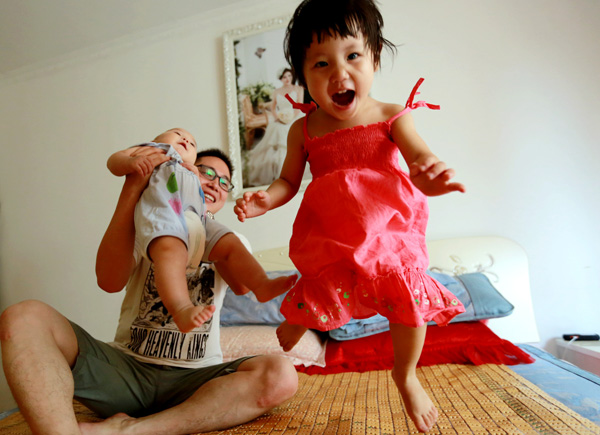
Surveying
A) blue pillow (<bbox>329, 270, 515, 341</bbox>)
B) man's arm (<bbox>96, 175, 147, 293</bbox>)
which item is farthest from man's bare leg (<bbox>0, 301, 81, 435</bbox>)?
blue pillow (<bbox>329, 270, 515, 341</bbox>)

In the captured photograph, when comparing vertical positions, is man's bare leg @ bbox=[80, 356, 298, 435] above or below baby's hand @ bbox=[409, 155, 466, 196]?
below

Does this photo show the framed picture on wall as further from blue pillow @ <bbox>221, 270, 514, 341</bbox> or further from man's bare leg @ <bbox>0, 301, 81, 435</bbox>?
man's bare leg @ <bbox>0, 301, 81, 435</bbox>

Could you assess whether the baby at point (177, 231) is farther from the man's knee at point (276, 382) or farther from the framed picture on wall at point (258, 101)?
the framed picture on wall at point (258, 101)

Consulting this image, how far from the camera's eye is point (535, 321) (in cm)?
185

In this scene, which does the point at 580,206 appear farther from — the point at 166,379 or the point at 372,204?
the point at 166,379

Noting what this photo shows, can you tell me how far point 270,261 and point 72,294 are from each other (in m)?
1.36

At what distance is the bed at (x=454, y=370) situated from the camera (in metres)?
0.88

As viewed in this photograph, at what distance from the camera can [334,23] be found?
778 millimetres

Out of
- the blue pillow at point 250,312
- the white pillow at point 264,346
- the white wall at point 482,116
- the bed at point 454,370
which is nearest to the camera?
the bed at point 454,370

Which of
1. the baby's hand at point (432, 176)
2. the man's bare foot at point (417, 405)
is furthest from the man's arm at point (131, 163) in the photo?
the man's bare foot at point (417, 405)

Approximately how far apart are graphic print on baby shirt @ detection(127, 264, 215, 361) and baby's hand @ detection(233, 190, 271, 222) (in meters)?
0.40

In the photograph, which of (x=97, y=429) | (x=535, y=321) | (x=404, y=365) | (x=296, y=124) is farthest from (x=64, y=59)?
(x=535, y=321)

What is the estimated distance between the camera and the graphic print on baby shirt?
101cm

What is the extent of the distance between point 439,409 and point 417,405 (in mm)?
231
